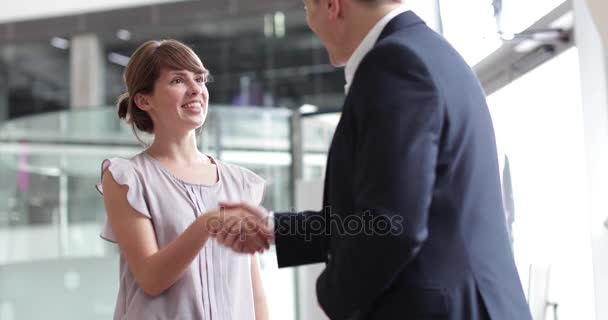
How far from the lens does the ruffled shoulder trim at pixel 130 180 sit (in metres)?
1.95

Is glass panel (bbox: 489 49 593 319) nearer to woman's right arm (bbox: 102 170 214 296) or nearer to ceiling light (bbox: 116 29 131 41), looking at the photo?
woman's right arm (bbox: 102 170 214 296)

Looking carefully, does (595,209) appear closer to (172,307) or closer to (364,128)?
(364,128)

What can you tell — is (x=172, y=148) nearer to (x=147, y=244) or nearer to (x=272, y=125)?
(x=147, y=244)

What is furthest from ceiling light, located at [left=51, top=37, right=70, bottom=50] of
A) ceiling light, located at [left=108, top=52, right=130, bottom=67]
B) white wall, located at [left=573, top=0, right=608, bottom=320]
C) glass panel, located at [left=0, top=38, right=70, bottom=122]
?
white wall, located at [left=573, top=0, right=608, bottom=320]

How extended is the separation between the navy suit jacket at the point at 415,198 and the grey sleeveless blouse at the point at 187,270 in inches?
26.1

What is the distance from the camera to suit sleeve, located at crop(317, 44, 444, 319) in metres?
1.22

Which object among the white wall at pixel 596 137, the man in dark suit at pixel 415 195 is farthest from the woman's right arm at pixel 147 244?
the white wall at pixel 596 137

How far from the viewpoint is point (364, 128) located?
1267 millimetres

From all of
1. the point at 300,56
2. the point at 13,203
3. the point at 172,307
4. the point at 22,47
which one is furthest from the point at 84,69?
the point at 172,307

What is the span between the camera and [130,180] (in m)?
1.98

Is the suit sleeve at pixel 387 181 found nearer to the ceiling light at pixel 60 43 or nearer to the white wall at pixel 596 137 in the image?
the white wall at pixel 596 137

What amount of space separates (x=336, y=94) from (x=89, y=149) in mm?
7274

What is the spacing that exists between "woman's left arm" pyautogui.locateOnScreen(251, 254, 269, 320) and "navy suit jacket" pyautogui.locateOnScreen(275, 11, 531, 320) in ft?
2.63

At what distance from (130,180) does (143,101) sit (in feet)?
0.77
